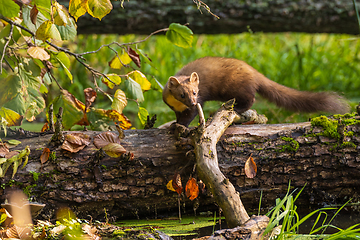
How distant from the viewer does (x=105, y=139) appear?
2.10 metres

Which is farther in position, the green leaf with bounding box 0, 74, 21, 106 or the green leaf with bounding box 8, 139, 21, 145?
the green leaf with bounding box 8, 139, 21, 145

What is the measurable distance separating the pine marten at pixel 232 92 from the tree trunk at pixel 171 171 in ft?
1.57

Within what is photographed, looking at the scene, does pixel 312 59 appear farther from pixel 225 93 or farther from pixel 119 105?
pixel 119 105

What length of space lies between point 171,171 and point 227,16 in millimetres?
2709

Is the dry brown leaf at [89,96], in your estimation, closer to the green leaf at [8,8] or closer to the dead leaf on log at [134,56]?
the dead leaf on log at [134,56]

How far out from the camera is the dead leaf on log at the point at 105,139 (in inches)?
81.4

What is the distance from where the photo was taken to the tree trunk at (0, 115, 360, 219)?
2.03m

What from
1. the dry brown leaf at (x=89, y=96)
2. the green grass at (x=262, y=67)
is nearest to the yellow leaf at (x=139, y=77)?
the dry brown leaf at (x=89, y=96)

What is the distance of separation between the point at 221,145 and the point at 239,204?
640 millimetres

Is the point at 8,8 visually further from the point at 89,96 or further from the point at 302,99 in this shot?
the point at 302,99

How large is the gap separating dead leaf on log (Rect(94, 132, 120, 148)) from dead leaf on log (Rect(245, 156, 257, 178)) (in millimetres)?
809

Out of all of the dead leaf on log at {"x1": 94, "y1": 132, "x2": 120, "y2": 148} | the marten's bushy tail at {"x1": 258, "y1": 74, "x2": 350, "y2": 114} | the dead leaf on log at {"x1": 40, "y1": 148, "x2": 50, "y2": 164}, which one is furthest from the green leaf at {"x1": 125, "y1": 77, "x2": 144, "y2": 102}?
the marten's bushy tail at {"x1": 258, "y1": 74, "x2": 350, "y2": 114}

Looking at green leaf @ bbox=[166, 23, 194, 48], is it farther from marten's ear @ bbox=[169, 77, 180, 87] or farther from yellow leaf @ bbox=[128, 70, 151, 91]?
marten's ear @ bbox=[169, 77, 180, 87]

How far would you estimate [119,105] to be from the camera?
7.29ft
